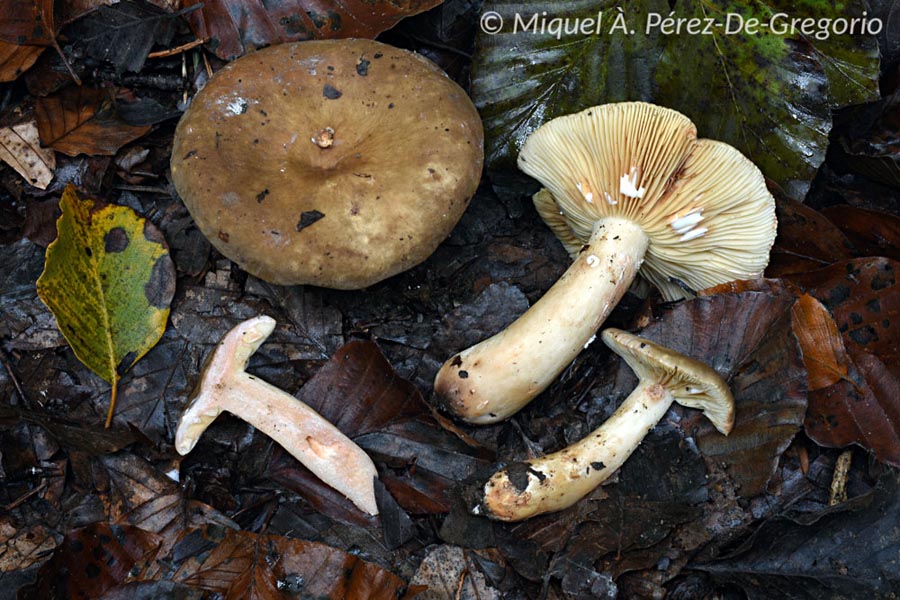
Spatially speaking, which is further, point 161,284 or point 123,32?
point 123,32

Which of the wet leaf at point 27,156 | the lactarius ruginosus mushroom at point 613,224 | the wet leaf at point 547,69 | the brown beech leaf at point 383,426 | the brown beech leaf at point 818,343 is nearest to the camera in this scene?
the lactarius ruginosus mushroom at point 613,224

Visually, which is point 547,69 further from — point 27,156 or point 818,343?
point 27,156

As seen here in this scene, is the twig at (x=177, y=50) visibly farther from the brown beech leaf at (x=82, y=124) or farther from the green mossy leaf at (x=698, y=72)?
the green mossy leaf at (x=698, y=72)

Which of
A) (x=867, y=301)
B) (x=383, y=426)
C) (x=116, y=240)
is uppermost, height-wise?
(x=867, y=301)

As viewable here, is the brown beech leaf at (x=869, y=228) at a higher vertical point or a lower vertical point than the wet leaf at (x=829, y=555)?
higher

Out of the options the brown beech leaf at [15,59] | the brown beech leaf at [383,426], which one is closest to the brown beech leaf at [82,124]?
the brown beech leaf at [15,59]

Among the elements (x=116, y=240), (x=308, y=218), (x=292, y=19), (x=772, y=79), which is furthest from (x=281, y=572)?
(x=772, y=79)
